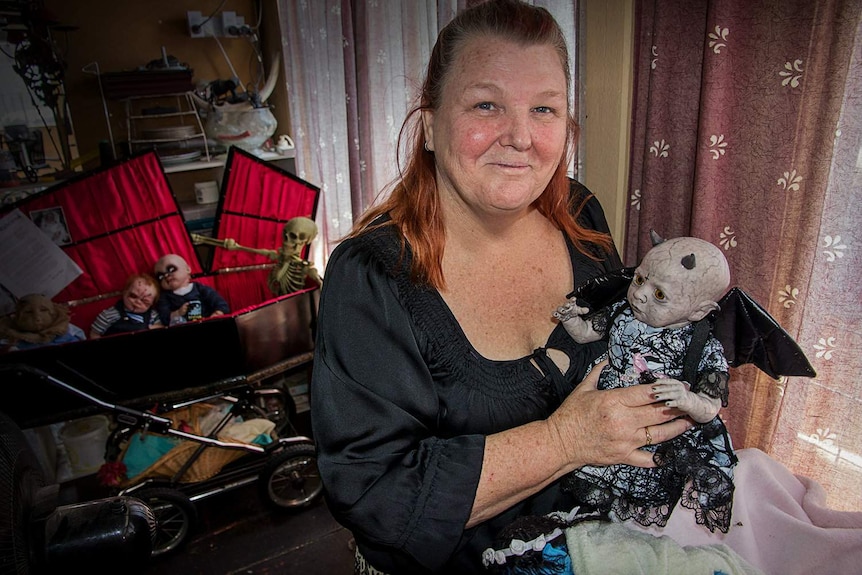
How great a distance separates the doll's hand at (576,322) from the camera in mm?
1104

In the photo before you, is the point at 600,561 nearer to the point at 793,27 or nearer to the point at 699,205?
the point at 699,205

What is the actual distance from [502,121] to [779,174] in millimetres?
659

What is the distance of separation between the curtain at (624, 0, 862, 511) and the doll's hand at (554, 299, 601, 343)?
1.59 ft

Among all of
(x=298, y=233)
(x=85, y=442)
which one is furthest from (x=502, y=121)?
(x=85, y=442)

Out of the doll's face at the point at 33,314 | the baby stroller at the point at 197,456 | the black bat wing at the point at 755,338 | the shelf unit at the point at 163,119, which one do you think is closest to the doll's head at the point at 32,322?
the doll's face at the point at 33,314

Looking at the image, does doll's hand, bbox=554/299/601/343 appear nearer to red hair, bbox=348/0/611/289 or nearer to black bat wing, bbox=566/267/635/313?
black bat wing, bbox=566/267/635/313

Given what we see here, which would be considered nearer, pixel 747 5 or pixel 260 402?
pixel 747 5

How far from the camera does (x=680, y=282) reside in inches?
37.6

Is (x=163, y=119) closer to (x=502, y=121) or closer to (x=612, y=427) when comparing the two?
(x=502, y=121)

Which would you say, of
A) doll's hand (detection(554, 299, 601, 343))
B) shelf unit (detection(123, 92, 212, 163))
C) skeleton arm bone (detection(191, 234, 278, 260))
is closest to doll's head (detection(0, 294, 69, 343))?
skeleton arm bone (detection(191, 234, 278, 260))

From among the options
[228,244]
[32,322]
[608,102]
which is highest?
[608,102]

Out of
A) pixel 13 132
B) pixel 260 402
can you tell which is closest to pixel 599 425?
pixel 260 402

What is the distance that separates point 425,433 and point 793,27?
1083 millimetres

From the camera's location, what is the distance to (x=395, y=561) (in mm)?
1043
